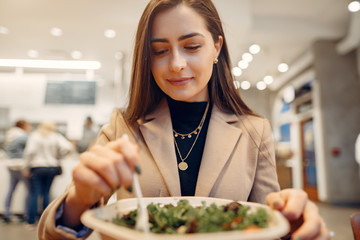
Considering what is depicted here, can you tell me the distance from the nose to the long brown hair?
3.7 inches

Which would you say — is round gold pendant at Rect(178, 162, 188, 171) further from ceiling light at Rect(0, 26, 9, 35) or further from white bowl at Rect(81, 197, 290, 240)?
ceiling light at Rect(0, 26, 9, 35)

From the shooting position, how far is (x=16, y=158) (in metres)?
4.71

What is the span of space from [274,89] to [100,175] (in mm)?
9997

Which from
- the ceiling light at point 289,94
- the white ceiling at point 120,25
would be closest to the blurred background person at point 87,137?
the white ceiling at point 120,25

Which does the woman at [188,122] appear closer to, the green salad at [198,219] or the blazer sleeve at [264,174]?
the blazer sleeve at [264,174]

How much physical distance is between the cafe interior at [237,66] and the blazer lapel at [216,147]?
10.9ft

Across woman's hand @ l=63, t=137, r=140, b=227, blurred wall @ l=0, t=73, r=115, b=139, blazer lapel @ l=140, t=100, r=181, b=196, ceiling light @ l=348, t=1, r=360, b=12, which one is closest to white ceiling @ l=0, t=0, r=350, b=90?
blurred wall @ l=0, t=73, r=115, b=139

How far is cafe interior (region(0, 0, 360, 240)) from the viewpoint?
4.52m

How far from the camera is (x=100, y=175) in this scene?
55 centimetres

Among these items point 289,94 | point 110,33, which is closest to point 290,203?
point 110,33

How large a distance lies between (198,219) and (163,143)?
1.75 ft

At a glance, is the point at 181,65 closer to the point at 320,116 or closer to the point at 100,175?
the point at 100,175

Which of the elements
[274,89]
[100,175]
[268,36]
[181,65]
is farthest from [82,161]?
[274,89]

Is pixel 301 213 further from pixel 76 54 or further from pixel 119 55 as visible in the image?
pixel 76 54
